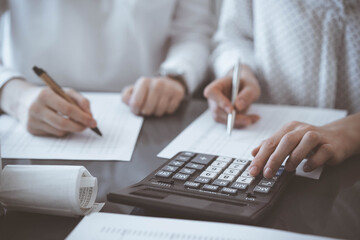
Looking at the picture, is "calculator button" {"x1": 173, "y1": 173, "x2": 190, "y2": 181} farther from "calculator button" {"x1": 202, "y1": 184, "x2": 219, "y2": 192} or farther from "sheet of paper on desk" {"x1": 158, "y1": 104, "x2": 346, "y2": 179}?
"sheet of paper on desk" {"x1": 158, "y1": 104, "x2": 346, "y2": 179}

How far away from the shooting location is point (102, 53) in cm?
116

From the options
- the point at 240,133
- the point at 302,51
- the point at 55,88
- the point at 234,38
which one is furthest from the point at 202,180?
the point at 234,38

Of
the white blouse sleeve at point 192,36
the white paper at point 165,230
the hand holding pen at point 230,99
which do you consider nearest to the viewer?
the white paper at point 165,230

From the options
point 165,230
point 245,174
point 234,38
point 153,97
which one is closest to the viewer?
point 165,230

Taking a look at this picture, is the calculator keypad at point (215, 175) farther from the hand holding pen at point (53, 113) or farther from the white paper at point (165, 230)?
the hand holding pen at point (53, 113)

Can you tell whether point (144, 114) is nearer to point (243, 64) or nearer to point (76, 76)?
point (243, 64)

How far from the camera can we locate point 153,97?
2.61 ft

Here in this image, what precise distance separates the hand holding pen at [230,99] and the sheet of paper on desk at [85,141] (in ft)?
0.49

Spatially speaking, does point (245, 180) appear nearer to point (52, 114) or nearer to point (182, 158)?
point (182, 158)

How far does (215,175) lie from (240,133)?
24cm

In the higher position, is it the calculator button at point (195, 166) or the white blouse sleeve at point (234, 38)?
the white blouse sleeve at point (234, 38)

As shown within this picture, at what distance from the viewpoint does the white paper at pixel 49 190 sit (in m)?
0.41

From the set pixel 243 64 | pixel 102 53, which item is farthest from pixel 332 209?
pixel 102 53

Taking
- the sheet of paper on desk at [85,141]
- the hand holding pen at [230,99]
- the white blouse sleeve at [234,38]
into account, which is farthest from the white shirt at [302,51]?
the sheet of paper on desk at [85,141]
